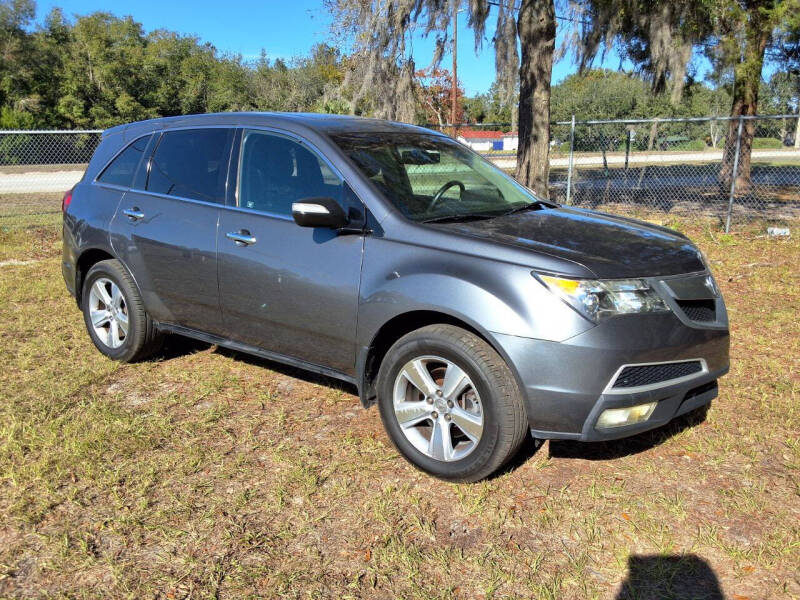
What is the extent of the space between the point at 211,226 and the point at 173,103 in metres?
43.6

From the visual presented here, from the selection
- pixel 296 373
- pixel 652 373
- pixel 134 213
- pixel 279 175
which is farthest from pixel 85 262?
pixel 652 373

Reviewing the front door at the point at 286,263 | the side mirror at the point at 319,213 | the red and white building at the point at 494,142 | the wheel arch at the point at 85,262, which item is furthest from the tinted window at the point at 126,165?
the red and white building at the point at 494,142

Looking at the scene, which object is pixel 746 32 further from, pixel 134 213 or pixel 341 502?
pixel 341 502

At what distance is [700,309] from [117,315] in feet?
12.8

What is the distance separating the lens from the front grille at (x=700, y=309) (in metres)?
3.32

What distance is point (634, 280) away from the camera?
10.3 ft

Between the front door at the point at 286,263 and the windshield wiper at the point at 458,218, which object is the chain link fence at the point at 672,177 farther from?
the front door at the point at 286,263

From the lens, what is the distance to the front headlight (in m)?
3.02

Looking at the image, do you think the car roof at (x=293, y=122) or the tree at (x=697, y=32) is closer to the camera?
the car roof at (x=293, y=122)

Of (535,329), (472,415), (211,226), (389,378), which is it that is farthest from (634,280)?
(211,226)

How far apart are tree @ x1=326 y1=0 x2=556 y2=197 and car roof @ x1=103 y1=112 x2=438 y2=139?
6.55 metres

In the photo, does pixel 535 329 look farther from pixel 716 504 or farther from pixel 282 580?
pixel 282 580

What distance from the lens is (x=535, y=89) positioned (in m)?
10.7

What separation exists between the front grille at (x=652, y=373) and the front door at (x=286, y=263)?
1364mm
